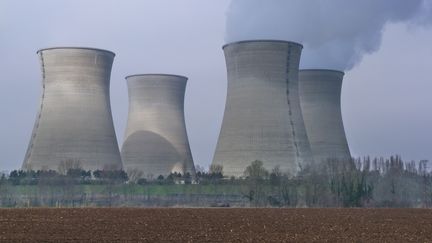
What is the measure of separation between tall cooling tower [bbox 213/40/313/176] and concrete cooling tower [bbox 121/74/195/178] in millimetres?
4160

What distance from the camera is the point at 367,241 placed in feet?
29.4

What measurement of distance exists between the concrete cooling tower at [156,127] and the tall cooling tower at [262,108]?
4.16m

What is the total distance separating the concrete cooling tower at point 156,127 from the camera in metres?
28.9

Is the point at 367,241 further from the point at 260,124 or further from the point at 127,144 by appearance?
the point at 127,144

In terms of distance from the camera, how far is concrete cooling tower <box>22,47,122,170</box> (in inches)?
991

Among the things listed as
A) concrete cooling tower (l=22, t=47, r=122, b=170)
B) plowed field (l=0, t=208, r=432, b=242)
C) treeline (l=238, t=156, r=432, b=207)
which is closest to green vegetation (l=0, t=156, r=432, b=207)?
treeline (l=238, t=156, r=432, b=207)

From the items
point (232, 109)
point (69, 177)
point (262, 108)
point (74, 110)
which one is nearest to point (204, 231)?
point (262, 108)

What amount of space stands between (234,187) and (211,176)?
4.14 feet

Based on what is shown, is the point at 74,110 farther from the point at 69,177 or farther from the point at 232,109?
the point at 232,109

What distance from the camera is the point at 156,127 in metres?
29.3

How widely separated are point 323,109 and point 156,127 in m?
6.88

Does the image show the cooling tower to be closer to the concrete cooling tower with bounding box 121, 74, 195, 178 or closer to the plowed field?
the concrete cooling tower with bounding box 121, 74, 195, 178

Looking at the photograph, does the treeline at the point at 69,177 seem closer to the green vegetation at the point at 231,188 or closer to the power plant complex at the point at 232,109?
the green vegetation at the point at 231,188

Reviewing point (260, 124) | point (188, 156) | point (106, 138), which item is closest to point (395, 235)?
point (260, 124)
